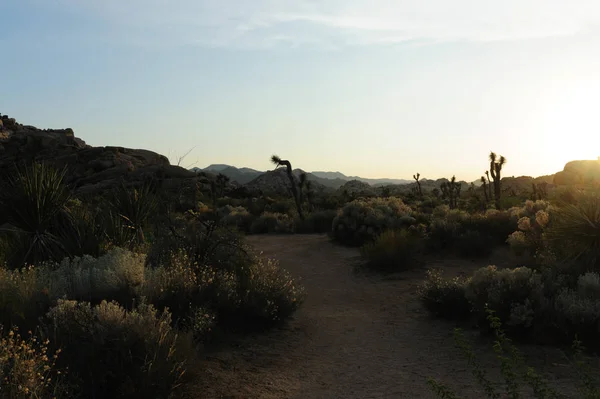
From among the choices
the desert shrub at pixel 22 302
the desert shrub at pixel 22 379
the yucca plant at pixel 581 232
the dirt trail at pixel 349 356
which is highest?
the yucca plant at pixel 581 232

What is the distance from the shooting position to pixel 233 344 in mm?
7496

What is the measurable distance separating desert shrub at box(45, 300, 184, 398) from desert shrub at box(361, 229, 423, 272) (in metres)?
9.23

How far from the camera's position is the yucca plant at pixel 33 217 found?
9797 mm

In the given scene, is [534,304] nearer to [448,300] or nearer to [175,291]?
[448,300]

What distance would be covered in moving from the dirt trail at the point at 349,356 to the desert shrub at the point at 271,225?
43.9 feet

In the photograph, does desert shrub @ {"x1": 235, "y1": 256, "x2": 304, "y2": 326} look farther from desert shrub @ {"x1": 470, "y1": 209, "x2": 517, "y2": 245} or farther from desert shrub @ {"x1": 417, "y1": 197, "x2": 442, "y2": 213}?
desert shrub @ {"x1": 417, "y1": 197, "x2": 442, "y2": 213}

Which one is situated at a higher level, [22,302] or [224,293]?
[22,302]

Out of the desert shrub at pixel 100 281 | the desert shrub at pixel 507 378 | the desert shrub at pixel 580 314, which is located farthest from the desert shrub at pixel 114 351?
the desert shrub at pixel 580 314

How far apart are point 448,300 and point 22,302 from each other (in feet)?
23.4

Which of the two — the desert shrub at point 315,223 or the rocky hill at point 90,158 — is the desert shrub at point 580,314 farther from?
the rocky hill at point 90,158

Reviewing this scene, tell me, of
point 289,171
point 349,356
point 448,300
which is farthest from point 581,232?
point 289,171

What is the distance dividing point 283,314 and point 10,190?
641 centimetres

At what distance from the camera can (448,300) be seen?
9328mm

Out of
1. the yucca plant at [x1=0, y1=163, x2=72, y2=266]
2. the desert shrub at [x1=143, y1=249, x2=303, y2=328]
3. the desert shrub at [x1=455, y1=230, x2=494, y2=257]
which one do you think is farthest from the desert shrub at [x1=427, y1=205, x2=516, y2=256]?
the yucca plant at [x1=0, y1=163, x2=72, y2=266]
